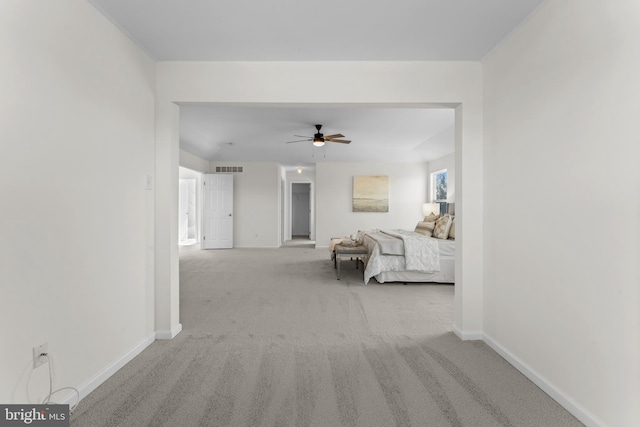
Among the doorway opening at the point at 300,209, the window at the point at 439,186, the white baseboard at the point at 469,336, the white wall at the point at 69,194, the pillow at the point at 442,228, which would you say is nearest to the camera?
the white wall at the point at 69,194

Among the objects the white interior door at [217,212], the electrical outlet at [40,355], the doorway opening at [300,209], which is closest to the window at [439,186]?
the white interior door at [217,212]

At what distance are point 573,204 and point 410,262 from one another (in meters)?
2.80

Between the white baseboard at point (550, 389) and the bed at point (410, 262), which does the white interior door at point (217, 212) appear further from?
the white baseboard at point (550, 389)

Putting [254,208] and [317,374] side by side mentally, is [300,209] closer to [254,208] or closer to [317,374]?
[254,208]

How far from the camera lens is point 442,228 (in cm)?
523

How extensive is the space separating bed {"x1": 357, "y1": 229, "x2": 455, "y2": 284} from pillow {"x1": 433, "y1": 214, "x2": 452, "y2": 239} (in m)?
0.65

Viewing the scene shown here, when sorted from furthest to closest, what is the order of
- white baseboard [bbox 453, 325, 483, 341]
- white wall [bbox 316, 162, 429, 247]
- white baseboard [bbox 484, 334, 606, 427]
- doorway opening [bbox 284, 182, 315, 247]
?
doorway opening [bbox 284, 182, 315, 247] → white wall [bbox 316, 162, 429, 247] → white baseboard [bbox 453, 325, 483, 341] → white baseboard [bbox 484, 334, 606, 427]

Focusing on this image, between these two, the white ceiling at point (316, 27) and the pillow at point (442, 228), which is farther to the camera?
the pillow at point (442, 228)

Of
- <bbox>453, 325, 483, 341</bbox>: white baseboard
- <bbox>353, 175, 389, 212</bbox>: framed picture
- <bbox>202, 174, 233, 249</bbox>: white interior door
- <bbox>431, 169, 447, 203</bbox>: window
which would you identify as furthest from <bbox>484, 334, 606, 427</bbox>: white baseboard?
<bbox>202, 174, 233, 249</bbox>: white interior door

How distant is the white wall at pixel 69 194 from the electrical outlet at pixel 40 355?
0.02 m

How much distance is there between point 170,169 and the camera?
104 inches

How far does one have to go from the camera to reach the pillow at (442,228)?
16.9 ft

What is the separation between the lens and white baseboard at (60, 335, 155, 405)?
172cm

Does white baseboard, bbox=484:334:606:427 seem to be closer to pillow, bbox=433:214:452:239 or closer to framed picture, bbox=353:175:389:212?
pillow, bbox=433:214:452:239
